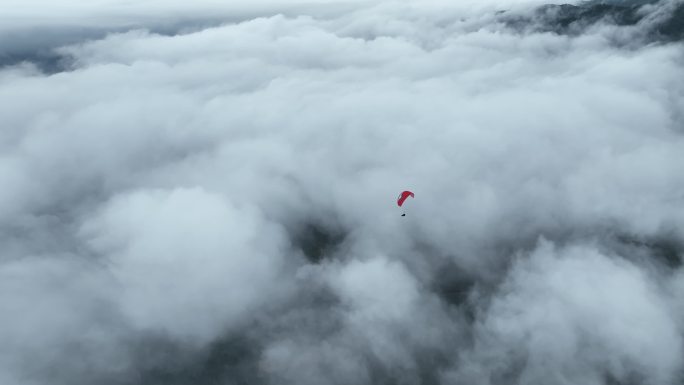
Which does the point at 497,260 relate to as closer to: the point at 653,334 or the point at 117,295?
the point at 653,334

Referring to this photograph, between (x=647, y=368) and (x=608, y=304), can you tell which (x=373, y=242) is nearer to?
(x=608, y=304)

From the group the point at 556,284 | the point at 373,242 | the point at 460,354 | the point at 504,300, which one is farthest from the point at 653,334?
the point at 373,242

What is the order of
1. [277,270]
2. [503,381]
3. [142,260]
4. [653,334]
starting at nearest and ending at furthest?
1. [503,381]
2. [653,334]
3. [277,270]
4. [142,260]

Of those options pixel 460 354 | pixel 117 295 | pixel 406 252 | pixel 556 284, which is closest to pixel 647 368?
pixel 556 284

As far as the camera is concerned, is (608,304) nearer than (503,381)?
No

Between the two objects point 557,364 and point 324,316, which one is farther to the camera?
point 324,316

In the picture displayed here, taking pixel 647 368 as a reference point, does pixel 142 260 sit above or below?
above

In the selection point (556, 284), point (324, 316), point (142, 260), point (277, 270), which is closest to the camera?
point (324, 316)

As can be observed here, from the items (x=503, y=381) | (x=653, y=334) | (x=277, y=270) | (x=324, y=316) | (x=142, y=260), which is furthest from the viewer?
(x=142, y=260)

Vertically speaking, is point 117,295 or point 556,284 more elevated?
point 117,295
